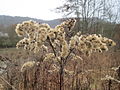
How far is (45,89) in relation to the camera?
414 centimetres

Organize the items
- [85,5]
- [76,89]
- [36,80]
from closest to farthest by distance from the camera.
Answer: [36,80]
[76,89]
[85,5]

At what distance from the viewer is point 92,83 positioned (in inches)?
249

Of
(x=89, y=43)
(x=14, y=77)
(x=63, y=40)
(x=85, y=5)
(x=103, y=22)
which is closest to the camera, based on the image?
(x=89, y=43)

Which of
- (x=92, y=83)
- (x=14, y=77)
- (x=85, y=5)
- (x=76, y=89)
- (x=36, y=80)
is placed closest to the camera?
(x=36, y=80)

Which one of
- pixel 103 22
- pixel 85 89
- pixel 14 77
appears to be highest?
pixel 14 77

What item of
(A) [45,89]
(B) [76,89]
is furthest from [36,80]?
(B) [76,89]

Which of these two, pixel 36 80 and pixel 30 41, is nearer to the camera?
pixel 30 41

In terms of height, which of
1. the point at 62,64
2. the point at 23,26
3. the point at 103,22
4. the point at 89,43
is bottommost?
the point at 103,22

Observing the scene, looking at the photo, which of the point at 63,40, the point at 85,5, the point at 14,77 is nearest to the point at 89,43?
the point at 63,40

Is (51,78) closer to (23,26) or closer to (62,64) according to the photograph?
(62,64)

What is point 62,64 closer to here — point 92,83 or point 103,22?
point 92,83

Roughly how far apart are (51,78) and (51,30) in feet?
5.34

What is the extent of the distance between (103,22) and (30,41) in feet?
122

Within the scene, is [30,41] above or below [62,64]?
above
